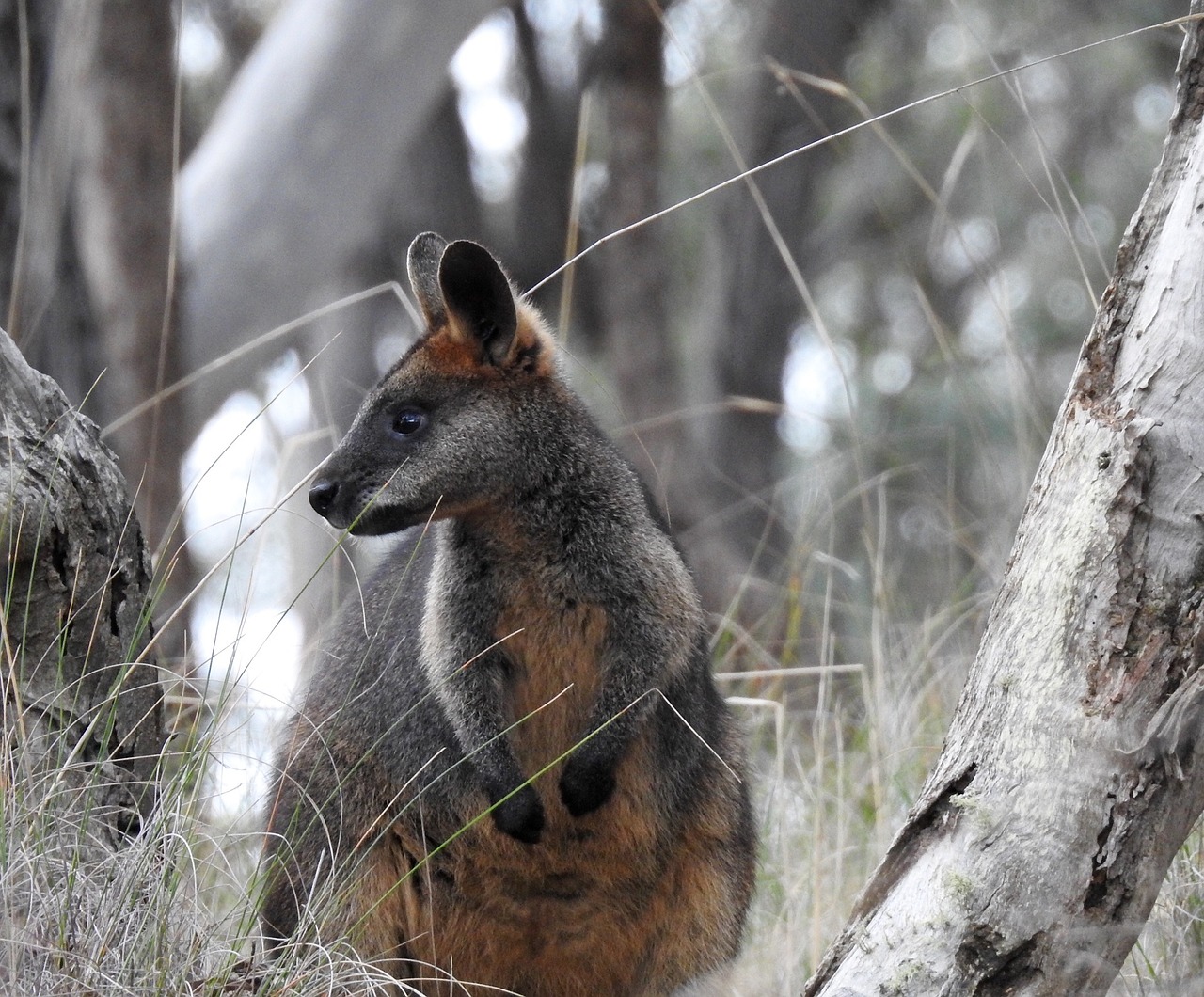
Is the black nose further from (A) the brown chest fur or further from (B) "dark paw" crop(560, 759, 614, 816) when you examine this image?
(B) "dark paw" crop(560, 759, 614, 816)

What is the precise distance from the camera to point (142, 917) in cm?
264

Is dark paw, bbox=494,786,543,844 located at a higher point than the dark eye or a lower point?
lower

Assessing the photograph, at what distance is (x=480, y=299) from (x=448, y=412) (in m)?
0.29

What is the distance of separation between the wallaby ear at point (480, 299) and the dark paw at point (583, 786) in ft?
3.40

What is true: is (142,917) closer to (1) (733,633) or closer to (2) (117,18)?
(1) (733,633)

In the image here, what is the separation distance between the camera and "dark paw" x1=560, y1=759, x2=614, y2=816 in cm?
347

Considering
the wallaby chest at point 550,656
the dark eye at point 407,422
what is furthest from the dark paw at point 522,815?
the dark eye at point 407,422

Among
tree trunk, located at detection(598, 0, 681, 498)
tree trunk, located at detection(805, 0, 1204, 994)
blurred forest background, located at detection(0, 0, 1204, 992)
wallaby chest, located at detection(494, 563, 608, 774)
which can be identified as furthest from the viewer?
tree trunk, located at detection(598, 0, 681, 498)

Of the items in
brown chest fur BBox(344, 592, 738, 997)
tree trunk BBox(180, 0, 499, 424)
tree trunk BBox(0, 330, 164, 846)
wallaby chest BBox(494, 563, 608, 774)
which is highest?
tree trunk BBox(180, 0, 499, 424)

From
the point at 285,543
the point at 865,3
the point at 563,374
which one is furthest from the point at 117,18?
the point at 865,3

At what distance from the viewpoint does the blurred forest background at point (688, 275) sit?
15.0 feet

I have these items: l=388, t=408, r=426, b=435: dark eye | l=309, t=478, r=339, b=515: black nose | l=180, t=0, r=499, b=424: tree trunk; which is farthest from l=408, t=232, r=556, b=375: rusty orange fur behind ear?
l=180, t=0, r=499, b=424: tree trunk

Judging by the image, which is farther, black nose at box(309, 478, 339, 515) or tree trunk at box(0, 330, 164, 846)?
black nose at box(309, 478, 339, 515)

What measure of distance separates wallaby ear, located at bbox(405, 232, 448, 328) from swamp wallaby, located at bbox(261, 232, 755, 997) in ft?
0.36
